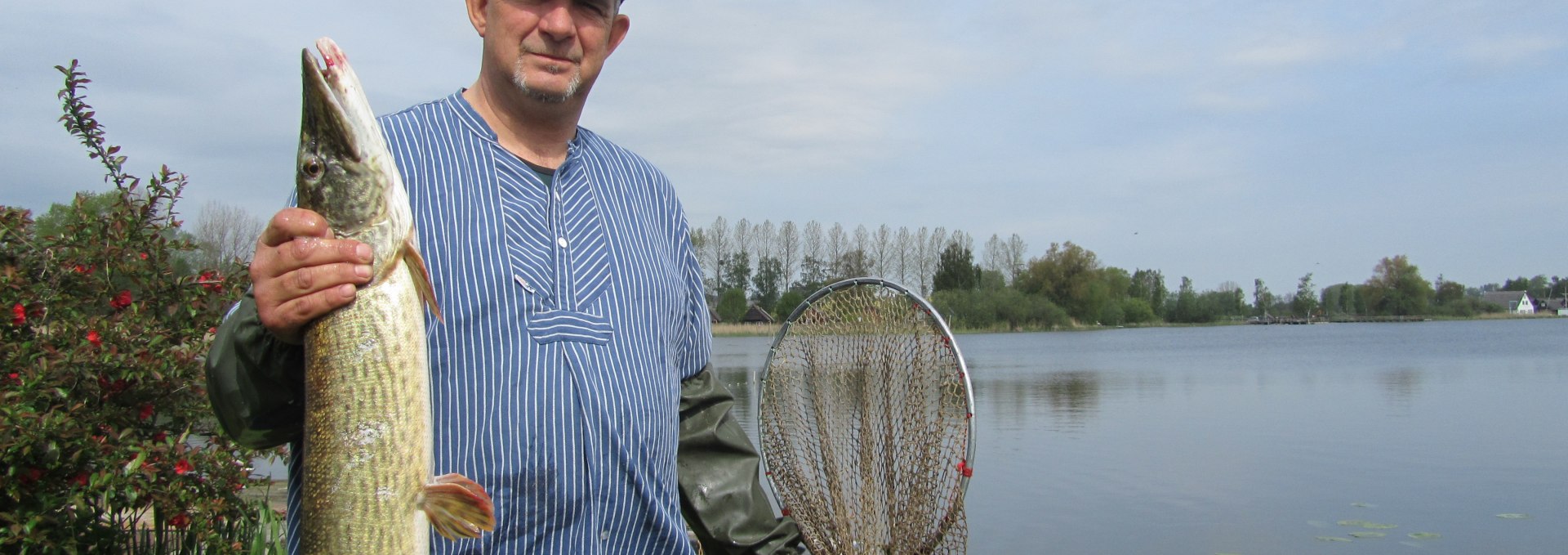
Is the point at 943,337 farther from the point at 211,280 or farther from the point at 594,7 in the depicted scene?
the point at 211,280

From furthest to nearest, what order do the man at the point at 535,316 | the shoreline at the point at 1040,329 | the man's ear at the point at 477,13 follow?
the shoreline at the point at 1040,329 < the man's ear at the point at 477,13 < the man at the point at 535,316

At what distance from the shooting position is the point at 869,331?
17.4ft

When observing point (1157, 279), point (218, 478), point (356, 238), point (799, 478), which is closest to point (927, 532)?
point (799, 478)

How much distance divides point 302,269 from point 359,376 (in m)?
0.19

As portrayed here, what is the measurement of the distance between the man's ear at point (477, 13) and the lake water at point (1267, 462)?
7.69 m

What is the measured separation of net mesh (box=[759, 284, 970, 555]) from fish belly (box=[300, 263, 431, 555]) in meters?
3.30

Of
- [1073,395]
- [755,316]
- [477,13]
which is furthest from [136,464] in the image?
[755,316]

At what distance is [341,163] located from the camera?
1651 mm

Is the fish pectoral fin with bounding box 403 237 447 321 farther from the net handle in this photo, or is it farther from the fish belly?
the net handle

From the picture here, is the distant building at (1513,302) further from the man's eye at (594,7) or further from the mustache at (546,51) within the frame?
the mustache at (546,51)

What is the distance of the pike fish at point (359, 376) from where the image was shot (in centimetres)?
164

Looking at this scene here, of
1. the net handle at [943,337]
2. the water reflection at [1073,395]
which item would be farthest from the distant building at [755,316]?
the net handle at [943,337]

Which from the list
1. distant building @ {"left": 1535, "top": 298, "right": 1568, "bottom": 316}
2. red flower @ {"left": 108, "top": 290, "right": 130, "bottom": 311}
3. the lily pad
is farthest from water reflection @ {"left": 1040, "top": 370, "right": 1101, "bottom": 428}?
distant building @ {"left": 1535, "top": 298, "right": 1568, "bottom": 316}

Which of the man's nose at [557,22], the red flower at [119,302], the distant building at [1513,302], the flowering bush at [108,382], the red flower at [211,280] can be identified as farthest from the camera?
the distant building at [1513,302]
